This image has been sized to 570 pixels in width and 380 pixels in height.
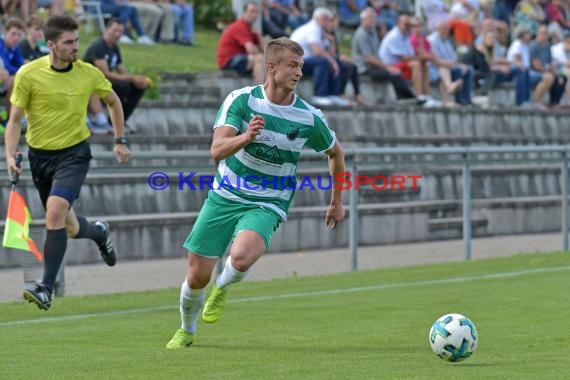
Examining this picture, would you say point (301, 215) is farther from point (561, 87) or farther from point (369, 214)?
point (561, 87)

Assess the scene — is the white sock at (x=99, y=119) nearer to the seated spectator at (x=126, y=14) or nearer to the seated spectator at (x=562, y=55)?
the seated spectator at (x=126, y=14)

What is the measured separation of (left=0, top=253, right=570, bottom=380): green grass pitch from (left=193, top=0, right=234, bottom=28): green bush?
16764mm

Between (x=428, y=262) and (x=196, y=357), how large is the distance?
847 centimetres

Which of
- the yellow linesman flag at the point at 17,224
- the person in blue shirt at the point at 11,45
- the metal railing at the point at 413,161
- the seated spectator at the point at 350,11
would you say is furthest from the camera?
the seated spectator at the point at 350,11

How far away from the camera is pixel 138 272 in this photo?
49.6 feet

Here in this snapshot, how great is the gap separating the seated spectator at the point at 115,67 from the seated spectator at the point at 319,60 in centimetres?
A: 392

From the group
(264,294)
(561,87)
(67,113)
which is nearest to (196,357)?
(67,113)

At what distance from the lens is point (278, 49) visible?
8891mm

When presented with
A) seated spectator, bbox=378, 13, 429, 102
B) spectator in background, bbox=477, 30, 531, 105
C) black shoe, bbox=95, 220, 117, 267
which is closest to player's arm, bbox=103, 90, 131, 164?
black shoe, bbox=95, 220, 117, 267

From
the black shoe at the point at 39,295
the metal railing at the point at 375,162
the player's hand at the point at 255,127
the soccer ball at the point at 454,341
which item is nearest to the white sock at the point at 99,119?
the metal railing at the point at 375,162

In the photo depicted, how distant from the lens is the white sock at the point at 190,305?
30.1 feet

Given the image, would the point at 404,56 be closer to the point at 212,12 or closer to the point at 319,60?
the point at 319,60

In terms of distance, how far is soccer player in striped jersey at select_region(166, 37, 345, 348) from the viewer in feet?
29.4

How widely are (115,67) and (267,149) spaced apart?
9068 mm
